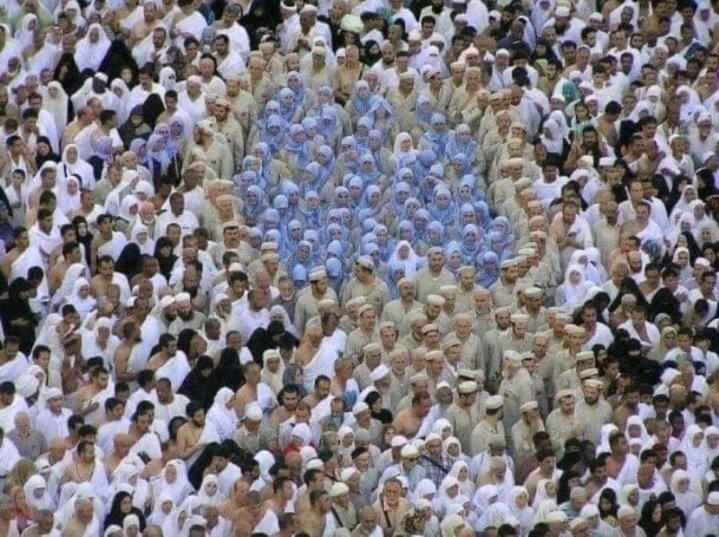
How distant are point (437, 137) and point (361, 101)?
34.5 inches

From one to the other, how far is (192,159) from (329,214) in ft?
5.51

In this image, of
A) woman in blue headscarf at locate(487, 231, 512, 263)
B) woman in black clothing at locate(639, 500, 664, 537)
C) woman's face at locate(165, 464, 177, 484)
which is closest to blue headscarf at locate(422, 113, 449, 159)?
woman in blue headscarf at locate(487, 231, 512, 263)

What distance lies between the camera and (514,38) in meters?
33.6

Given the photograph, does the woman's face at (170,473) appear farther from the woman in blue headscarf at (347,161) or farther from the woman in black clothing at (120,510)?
the woman in blue headscarf at (347,161)

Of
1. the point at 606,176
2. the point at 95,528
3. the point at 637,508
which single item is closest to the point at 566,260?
the point at 606,176

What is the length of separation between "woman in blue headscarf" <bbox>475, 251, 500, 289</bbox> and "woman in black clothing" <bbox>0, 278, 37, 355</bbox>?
13.8 ft

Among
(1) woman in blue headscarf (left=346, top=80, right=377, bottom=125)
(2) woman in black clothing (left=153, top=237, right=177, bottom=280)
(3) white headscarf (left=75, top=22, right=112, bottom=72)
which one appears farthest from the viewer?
(3) white headscarf (left=75, top=22, right=112, bottom=72)

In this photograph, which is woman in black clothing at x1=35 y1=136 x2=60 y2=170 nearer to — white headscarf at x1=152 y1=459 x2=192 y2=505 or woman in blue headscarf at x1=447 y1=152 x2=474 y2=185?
woman in blue headscarf at x1=447 y1=152 x2=474 y2=185

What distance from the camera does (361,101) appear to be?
31.8 meters

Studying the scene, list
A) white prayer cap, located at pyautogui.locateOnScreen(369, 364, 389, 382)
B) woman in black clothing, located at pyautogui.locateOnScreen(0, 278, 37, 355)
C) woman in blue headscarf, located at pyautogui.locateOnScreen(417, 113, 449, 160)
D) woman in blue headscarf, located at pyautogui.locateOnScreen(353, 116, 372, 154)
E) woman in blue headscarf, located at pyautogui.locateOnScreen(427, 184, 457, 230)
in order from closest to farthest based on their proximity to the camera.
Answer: white prayer cap, located at pyautogui.locateOnScreen(369, 364, 389, 382) → woman in black clothing, located at pyautogui.locateOnScreen(0, 278, 37, 355) → woman in blue headscarf, located at pyautogui.locateOnScreen(427, 184, 457, 230) → woman in blue headscarf, located at pyautogui.locateOnScreen(353, 116, 372, 154) → woman in blue headscarf, located at pyautogui.locateOnScreen(417, 113, 449, 160)

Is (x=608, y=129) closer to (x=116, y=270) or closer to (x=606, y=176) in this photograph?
(x=606, y=176)

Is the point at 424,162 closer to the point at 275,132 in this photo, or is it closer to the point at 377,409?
the point at 275,132

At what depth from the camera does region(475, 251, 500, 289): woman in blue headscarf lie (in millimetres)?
30016

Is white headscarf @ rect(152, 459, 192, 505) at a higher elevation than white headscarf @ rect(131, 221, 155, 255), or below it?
below
